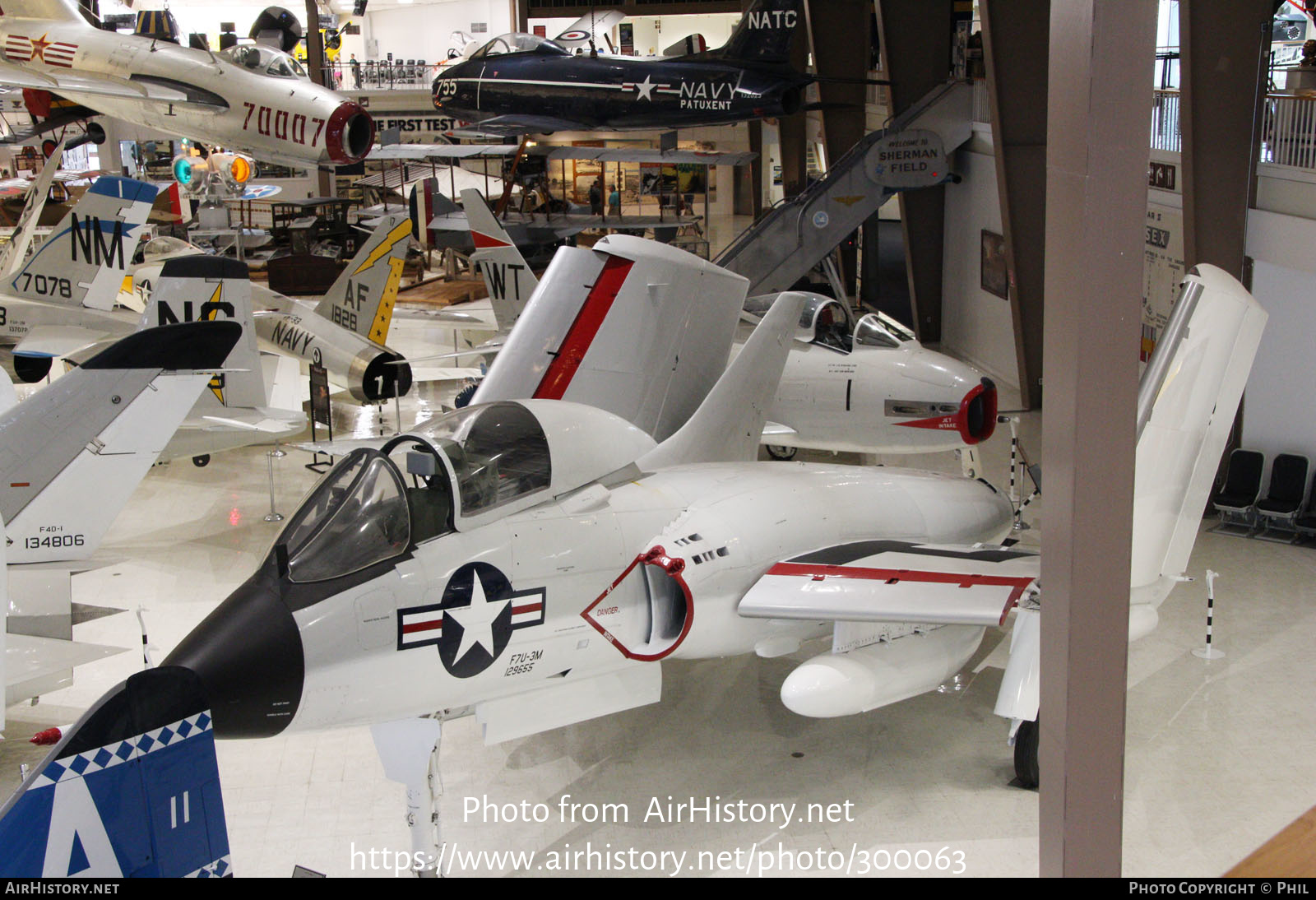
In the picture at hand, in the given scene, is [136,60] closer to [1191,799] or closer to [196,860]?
[196,860]

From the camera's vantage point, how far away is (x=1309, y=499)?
1057 centimetres

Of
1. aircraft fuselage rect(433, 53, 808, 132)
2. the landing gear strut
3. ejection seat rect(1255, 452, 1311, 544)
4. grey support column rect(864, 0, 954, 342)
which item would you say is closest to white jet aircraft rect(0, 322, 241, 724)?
the landing gear strut

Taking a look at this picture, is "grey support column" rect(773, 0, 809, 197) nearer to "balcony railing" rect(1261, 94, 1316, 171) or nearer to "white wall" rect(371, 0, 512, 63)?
"balcony railing" rect(1261, 94, 1316, 171)

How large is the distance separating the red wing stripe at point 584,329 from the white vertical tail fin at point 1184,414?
4211 millimetres

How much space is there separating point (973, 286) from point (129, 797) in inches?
610

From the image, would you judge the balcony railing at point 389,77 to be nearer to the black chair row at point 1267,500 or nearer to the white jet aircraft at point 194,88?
the white jet aircraft at point 194,88

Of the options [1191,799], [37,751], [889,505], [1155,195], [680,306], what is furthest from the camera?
[1155,195]

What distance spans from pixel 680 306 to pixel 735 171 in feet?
86.3

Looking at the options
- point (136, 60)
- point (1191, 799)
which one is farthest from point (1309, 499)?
point (136, 60)

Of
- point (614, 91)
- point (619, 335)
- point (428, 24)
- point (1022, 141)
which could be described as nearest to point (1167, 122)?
point (1022, 141)

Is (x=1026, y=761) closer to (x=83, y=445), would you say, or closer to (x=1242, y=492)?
(x=1242, y=492)

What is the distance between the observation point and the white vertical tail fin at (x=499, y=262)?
14.2m

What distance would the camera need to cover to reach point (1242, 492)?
10.7m

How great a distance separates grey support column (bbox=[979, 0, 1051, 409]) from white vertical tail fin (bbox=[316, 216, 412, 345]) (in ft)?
24.3
